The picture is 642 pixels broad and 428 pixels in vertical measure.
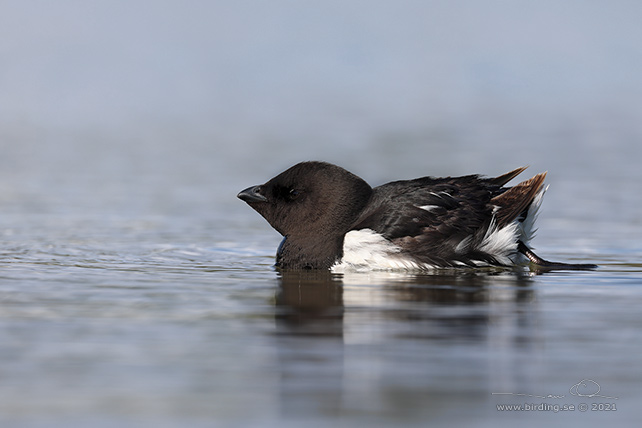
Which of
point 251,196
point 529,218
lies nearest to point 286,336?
point 251,196

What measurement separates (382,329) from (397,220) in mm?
2619

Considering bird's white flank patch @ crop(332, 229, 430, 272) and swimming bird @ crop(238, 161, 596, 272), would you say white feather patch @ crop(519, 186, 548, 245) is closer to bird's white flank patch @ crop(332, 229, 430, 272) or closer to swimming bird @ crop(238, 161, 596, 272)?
swimming bird @ crop(238, 161, 596, 272)

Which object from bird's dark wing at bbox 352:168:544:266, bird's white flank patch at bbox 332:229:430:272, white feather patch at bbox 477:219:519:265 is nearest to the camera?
bird's white flank patch at bbox 332:229:430:272

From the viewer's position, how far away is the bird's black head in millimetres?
8094

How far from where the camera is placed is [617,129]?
77.9 ft

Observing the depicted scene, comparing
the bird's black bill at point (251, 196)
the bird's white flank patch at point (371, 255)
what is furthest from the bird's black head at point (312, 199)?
the bird's white flank patch at point (371, 255)

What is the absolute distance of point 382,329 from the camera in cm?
525

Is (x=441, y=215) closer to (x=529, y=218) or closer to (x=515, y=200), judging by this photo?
(x=515, y=200)

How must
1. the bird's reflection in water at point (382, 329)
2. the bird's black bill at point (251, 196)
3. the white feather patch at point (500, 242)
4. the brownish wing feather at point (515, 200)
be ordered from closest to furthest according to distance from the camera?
the bird's reflection in water at point (382, 329), the white feather patch at point (500, 242), the brownish wing feather at point (515, 200), the bird's black bill at point (251, 196)

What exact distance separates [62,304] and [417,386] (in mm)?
2721

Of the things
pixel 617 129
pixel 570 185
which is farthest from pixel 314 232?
pixel 617 129

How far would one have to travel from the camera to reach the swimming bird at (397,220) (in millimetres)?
7781

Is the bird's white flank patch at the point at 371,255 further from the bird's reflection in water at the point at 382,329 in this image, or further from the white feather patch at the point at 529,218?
the white feather patch at the point at 529,218

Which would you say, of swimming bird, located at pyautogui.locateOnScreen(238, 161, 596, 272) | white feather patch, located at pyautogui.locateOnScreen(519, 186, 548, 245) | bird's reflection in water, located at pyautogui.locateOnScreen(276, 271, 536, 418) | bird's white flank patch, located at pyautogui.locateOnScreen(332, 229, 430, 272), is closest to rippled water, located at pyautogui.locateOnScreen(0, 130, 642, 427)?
bird's reflection in water, located at pyautogui.locateOnScreen(276, 271, 536, 418)
